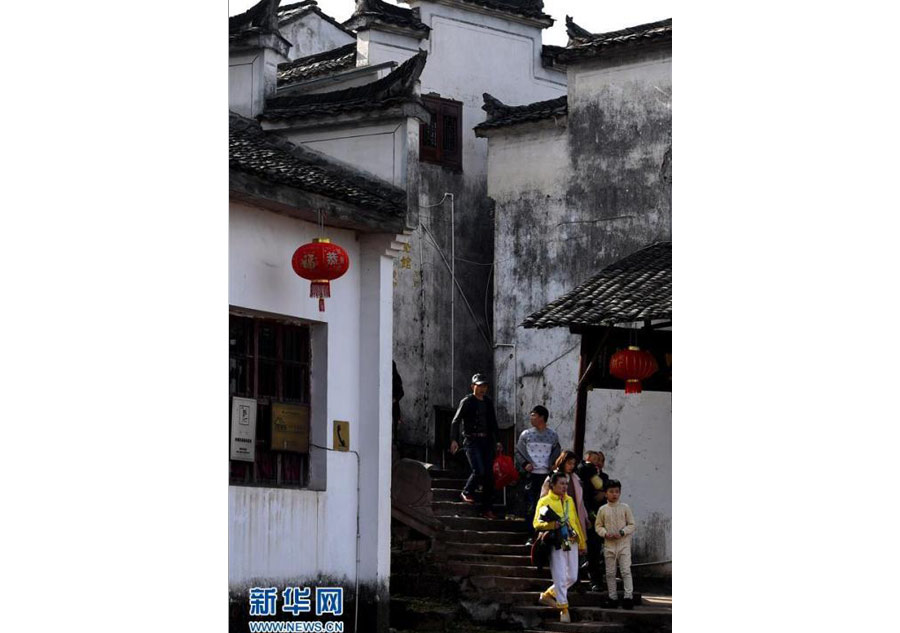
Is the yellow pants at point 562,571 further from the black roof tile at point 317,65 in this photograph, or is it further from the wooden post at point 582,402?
the black roof tile at point 317,65

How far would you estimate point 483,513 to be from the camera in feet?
45.5

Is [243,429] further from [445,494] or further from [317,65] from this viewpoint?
[317,65]

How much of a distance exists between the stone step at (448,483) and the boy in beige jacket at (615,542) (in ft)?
8.37

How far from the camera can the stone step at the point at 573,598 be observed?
1224 cm

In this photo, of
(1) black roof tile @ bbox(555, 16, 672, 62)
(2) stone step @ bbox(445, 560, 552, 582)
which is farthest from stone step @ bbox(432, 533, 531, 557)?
(1) black roof tile @ bbox(555, 16, 672, 62)

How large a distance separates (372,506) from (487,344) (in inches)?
193

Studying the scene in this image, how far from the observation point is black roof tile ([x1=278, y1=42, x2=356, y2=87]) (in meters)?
16.0

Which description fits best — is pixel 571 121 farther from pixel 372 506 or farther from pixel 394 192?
pixel 372 506

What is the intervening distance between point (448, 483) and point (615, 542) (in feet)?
9.22

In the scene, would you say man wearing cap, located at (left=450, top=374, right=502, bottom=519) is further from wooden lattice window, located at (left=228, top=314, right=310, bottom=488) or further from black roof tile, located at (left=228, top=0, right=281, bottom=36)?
black roof tile, located at (left=228, top=0, right=281, bottom=36)

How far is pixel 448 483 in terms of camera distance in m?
14.8

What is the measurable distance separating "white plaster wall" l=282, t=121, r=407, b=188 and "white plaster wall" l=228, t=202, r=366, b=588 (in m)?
0.62
